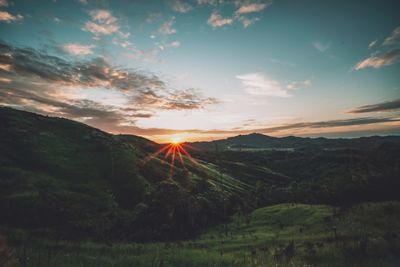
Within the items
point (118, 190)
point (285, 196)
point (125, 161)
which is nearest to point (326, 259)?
point (118, 190)

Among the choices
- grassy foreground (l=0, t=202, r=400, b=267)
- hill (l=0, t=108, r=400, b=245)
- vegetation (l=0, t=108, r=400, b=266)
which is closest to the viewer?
grassy foreground (l=0, t=202, r=400, b=267)

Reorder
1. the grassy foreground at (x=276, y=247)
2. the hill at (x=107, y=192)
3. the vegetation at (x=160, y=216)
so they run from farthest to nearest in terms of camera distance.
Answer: the hill at (x=107, y=192)
the vegetation at (x=160, y=216)
the grassy foreground at (x=276, y=247)

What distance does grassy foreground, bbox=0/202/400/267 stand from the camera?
9695 millimetres

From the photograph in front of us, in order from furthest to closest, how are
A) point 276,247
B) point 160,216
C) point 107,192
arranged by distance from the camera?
point 107,192, point 160,216, point 276,247

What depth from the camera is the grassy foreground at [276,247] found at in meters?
9.70

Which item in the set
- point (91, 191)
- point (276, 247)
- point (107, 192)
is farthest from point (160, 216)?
point (276, 247)

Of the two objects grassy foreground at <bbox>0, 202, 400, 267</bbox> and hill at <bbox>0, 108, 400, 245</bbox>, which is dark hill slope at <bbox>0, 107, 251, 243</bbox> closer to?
hill at <bbox>0, 108, 400, 245</bbox>

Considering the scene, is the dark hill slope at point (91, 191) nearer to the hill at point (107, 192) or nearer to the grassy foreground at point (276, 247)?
the hill at point (107, 192)

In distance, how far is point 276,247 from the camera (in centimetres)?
1803

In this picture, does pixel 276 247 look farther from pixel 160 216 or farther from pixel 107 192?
pixel 107 192

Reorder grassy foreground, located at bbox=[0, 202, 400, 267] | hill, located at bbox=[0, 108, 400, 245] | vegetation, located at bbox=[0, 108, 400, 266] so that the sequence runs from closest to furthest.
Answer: grassy foreground, located at bbox=[0, 202, 400, 267]
vegetation, located at bbox=[0, 108, 400, 266]
hill, located at bbox=[0, 108, 400, 245]

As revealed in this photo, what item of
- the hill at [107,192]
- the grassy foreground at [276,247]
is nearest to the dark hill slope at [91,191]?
the hill at [107,192]

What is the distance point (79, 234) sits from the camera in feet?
110

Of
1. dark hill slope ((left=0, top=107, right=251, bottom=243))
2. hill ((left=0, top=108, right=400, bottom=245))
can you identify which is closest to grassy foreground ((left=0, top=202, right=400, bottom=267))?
dark hill slope ((left=0, top=107, right=251, bottom=243))
